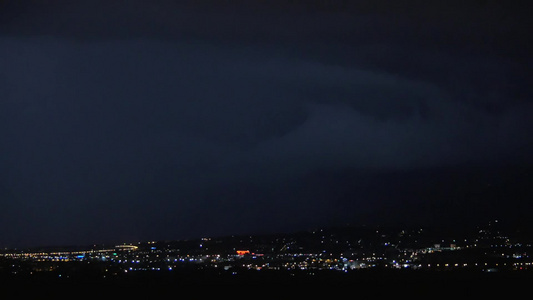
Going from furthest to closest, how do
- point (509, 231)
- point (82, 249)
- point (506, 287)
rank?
1. point (82, 249)
2. point (509, 231)
3. point (506, 287)

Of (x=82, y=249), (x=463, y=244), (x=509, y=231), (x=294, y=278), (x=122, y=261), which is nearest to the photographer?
(x=294, y=278)

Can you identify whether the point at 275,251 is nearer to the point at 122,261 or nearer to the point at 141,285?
the point at 122,261

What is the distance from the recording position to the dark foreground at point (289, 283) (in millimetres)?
29391

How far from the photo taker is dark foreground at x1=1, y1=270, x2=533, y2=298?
2939cm

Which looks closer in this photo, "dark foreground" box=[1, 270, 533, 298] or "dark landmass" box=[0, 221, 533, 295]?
"dark foreground" box=[1, 270, 533, 298]

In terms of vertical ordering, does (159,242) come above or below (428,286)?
above

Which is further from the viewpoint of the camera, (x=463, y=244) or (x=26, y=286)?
(x=463, y=244)

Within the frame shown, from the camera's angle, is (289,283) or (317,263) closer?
(289,283)

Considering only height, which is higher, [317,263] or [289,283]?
[317,263]

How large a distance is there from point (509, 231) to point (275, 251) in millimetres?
21273

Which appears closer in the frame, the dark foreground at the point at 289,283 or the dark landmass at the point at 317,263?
the dark foreground at the point at 289,283

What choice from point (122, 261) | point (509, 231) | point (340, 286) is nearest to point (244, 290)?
point (340, 286)

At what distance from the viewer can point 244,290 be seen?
30.6m

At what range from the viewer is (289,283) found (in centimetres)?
3312
